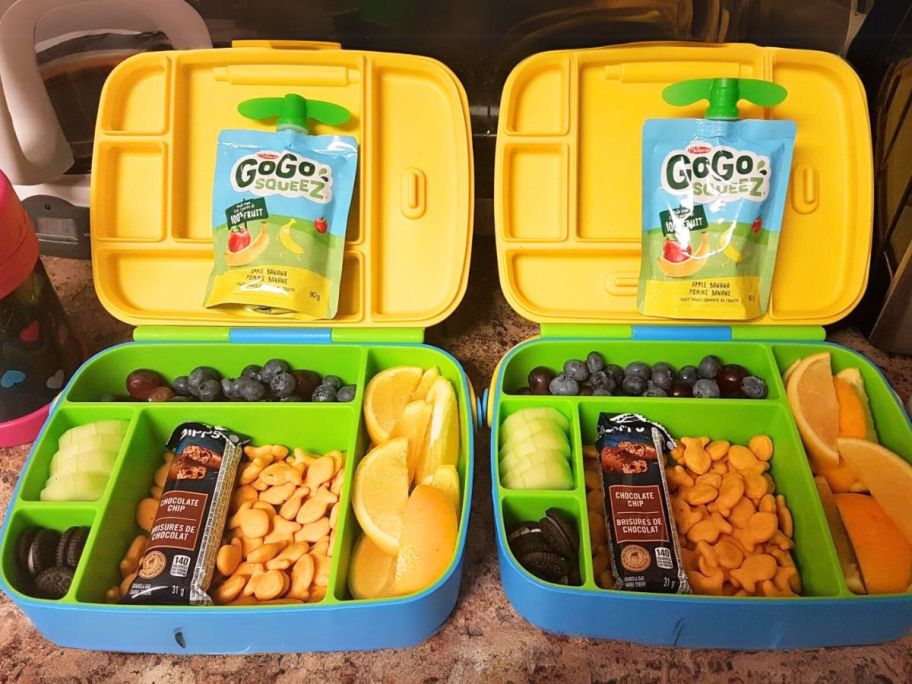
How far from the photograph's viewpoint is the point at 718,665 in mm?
699

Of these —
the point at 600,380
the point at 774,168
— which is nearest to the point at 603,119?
the point at 774,168

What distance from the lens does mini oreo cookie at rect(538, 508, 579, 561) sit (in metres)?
0.71

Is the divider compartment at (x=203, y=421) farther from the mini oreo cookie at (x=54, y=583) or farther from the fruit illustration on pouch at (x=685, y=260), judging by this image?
the fruit illustration on pouch at (x=685, y=260)

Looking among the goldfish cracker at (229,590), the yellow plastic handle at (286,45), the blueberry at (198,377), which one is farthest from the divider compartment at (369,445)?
the yellow plastic handle at (286,45)

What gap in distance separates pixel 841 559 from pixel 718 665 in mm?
175

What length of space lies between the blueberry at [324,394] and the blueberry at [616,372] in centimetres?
37

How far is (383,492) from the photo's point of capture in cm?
76

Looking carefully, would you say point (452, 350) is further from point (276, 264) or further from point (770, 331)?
point (770, 331)

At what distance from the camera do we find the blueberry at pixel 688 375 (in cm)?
89

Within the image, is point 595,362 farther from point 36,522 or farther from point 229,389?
point 36,522

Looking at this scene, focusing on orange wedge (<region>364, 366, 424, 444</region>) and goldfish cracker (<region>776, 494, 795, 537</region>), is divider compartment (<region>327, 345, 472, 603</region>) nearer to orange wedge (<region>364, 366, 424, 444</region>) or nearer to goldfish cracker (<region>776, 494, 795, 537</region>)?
orange wedge (<region>364, 366, 424, 444</region>)

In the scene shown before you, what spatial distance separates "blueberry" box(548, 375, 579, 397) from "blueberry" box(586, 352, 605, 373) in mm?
34

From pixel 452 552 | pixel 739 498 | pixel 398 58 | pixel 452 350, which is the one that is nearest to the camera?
pixel 452 552

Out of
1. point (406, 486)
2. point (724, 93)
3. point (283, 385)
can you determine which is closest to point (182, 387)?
point (283, 385)
